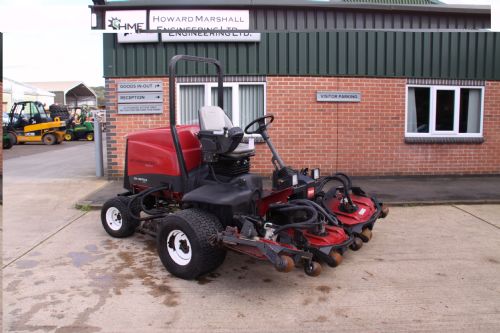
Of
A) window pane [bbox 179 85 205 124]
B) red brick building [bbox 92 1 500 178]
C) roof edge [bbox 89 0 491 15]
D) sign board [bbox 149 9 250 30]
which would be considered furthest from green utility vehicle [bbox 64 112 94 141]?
window pane [bbox 179 85 205 124]

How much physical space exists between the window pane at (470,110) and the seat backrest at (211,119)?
290 inches

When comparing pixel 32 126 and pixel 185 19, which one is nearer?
pixel 185 19

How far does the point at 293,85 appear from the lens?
32.3 feet

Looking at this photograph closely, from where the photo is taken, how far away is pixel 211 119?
16.5 ft

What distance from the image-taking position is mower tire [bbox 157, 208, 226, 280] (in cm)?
422

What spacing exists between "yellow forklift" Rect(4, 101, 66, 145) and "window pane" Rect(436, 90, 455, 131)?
1861 centimetres

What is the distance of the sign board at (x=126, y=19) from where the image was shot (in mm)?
13672

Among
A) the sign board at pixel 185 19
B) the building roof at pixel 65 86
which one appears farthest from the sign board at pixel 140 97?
the building roof at pixel 65 86

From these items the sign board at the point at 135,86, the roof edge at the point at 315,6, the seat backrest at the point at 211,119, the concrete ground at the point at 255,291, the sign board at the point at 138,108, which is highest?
the roof edge at the point at 315,6

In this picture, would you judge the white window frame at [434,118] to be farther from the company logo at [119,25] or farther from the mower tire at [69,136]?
the mower tire at [69,136]

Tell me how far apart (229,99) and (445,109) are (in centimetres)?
490

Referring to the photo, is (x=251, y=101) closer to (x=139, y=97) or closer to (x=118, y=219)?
(x=139, y=97)

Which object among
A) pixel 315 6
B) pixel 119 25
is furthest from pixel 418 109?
pixel 119 25

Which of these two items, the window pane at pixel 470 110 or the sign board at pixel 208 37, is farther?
the window pane at pixel 470 110
